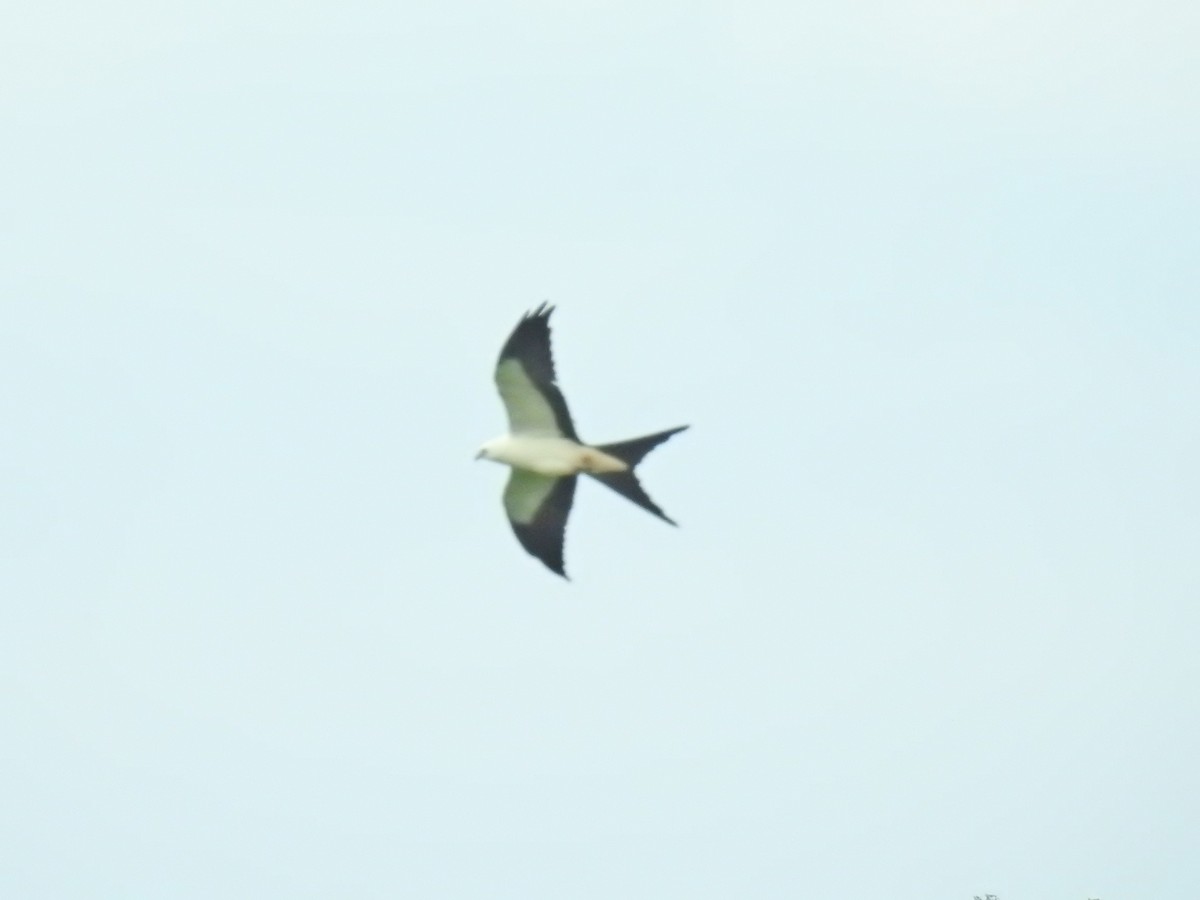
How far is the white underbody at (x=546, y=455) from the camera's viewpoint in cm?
3209

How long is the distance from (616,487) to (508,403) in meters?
1.50

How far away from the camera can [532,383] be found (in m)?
31.9

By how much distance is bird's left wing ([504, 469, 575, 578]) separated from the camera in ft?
109

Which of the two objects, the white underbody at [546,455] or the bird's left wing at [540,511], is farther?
the bird's left wing at [540,511]

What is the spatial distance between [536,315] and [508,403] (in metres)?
1.20

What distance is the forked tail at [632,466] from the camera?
31359 mm

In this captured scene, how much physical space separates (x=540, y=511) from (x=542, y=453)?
3.64ft

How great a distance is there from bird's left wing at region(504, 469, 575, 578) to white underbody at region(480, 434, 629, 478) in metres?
0.26

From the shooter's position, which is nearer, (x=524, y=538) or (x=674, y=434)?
(x=674, y=434)

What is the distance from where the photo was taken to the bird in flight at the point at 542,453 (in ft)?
104

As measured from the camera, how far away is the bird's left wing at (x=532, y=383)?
3162 centimetres

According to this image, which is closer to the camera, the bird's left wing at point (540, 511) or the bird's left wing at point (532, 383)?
the bird's left wing at point (532, 383)

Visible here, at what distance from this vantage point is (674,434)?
1219 inches

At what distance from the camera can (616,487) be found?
31906 millimetres
